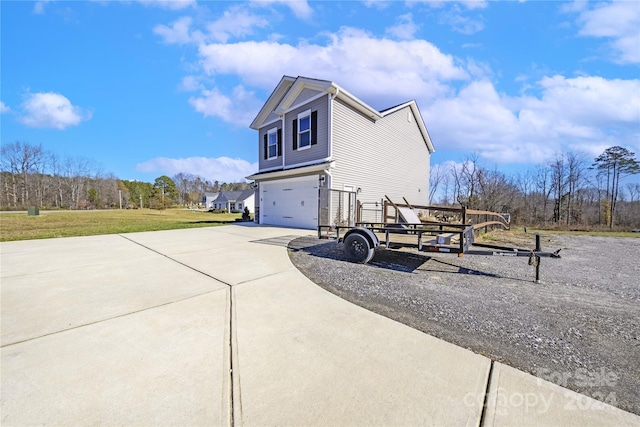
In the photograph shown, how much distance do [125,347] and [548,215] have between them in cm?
3148

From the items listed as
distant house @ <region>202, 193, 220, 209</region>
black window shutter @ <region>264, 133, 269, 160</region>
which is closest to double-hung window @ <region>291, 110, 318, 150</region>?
black window shutter @ <region>264, 133, 269, 160</region>

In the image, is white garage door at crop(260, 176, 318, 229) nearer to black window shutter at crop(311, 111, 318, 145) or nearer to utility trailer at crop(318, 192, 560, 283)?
black window shutter at crop(311, 111, 318, 145)

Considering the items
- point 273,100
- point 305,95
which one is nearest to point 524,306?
point 305,95

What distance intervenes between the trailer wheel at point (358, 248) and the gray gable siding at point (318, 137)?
6.53m

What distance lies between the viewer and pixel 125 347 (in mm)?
2330

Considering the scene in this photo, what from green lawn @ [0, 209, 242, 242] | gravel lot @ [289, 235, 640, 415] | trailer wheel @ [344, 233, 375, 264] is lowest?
green lawn @ [0, 209, 242, 242]

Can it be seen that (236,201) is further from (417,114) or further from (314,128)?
(314,128)

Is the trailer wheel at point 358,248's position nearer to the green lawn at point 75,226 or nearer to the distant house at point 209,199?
the green lawn at point 75,226

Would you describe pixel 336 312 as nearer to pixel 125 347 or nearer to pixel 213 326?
pixel 213 326

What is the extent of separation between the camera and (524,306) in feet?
10.8

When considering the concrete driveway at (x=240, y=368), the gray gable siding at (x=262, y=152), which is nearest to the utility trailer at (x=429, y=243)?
the concrete driveway at (x=240, y=368)

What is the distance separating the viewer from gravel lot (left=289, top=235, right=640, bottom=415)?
2.08 meters

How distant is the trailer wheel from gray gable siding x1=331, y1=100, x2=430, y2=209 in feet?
19.2

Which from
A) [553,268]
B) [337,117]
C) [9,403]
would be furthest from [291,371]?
[337,117]
